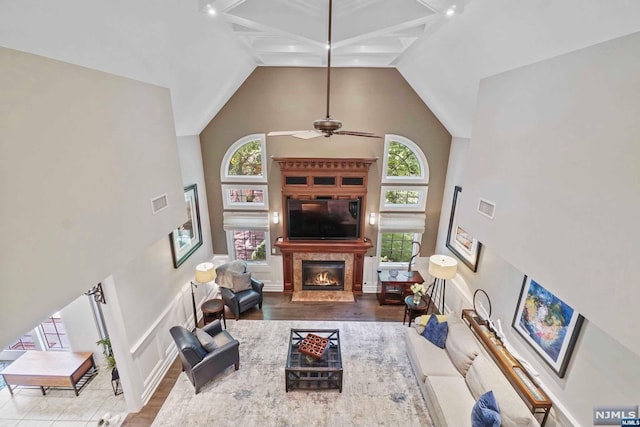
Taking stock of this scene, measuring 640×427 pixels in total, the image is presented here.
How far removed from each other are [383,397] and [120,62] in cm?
506

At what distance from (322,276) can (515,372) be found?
4.06m

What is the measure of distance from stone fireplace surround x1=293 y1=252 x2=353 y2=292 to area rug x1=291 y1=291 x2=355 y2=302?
0.51 feet

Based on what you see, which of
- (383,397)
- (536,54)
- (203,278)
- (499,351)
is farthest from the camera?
(203,278)

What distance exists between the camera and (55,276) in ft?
6.59

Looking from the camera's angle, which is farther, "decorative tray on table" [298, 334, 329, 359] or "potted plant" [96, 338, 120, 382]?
"decorative tray on table" [298, 334, 329, 359]

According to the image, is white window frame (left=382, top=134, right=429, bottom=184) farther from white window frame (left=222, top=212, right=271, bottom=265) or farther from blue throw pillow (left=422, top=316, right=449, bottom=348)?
blue throw pillow (left=422, top=316, right=449, bottom=348)

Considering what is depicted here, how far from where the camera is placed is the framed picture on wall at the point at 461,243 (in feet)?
16.1

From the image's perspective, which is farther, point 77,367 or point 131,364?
point 77,367

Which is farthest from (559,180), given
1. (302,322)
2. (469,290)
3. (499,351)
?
(302,322)

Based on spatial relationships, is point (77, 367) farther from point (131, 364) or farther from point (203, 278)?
point (203, 278)

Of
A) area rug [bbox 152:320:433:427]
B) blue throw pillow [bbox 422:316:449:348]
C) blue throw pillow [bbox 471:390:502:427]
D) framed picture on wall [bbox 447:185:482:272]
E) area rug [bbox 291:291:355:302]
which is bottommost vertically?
area rug [bbox 152:320:433:427]

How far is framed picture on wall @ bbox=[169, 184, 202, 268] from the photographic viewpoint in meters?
4.91

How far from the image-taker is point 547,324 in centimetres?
313

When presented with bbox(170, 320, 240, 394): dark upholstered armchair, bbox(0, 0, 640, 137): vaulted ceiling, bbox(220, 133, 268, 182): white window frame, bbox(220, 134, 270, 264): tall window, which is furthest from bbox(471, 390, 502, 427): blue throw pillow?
bbox(220, 133, 268, 182): white window frame
